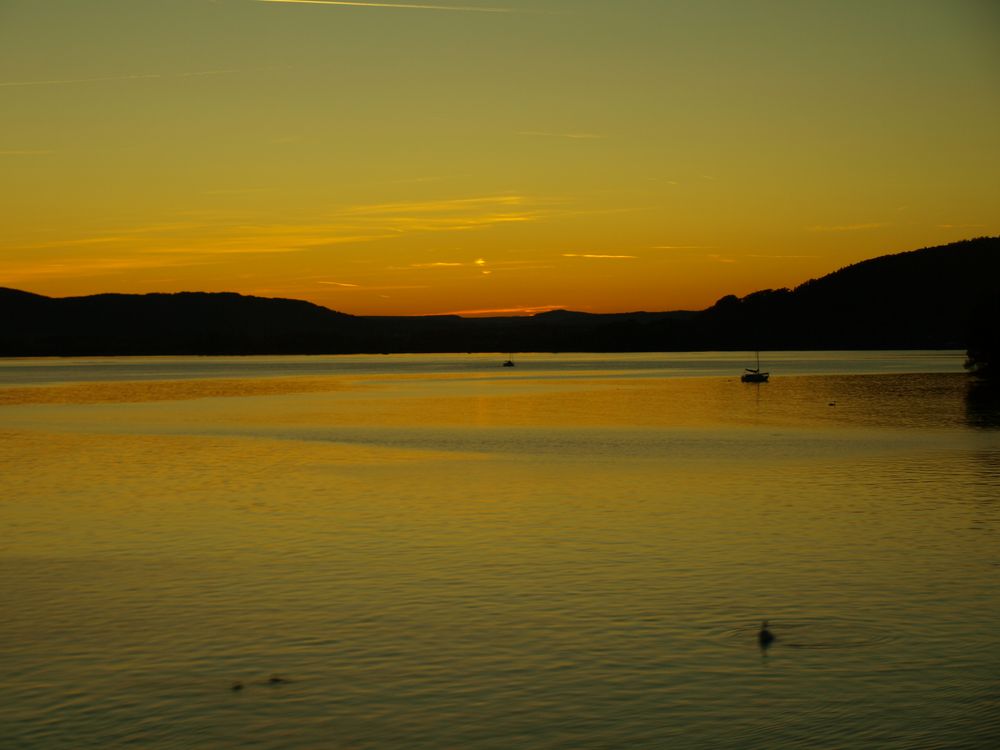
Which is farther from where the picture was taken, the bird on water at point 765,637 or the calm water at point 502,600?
the bird on water at point 765,637

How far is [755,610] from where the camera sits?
979 inches

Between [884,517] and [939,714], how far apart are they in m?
20.6

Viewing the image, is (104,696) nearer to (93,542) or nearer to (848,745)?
(848,745)

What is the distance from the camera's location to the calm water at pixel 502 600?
18.2 metres

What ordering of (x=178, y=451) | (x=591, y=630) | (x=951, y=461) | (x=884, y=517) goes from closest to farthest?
(x=591, y=630) → (x=884, y=517) → (x=951, y=461) → (x=178, y=451)

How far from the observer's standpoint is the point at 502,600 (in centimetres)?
2609

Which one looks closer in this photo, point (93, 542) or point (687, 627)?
point (687, 627)

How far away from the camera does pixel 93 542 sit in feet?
112

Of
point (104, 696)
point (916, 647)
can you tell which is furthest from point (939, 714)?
point (104, 696)

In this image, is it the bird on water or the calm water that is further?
the bird on water

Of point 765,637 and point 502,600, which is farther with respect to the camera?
point 502,600

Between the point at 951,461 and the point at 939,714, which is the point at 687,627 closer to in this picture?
the point at 939,714

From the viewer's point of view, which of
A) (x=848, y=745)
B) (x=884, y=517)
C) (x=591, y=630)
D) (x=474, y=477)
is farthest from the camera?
(x=474, y=477)

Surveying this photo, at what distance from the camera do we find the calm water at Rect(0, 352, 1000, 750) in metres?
18.2
